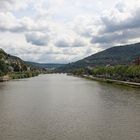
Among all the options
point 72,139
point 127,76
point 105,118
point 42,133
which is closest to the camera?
point 72,139

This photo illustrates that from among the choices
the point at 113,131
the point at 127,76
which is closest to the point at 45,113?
the point at 113,131

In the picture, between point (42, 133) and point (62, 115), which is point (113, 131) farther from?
point (62, 115)

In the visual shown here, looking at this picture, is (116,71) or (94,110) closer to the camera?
(94,110)

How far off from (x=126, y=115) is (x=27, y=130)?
12184 mm

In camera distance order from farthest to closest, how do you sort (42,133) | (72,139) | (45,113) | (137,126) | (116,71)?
(116,71) → (45,113) → (137,126) → (42,133) → (72,139)

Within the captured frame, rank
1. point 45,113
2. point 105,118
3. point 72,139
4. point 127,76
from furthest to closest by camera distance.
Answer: point 127,76 → point 45,113 → point 105,118 → point 72,139

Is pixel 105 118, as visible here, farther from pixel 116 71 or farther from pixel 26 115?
pixel 116 71

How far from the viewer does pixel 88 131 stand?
2978 centimetres

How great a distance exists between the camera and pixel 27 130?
3022 centimetres

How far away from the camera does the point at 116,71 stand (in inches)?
5315

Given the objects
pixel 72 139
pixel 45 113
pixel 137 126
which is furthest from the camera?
pixel 45 113

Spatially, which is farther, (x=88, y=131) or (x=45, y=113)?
(x=45, y=113)

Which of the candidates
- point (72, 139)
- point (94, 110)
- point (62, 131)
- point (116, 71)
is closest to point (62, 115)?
point (94, 110)

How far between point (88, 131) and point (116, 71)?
10654cm
